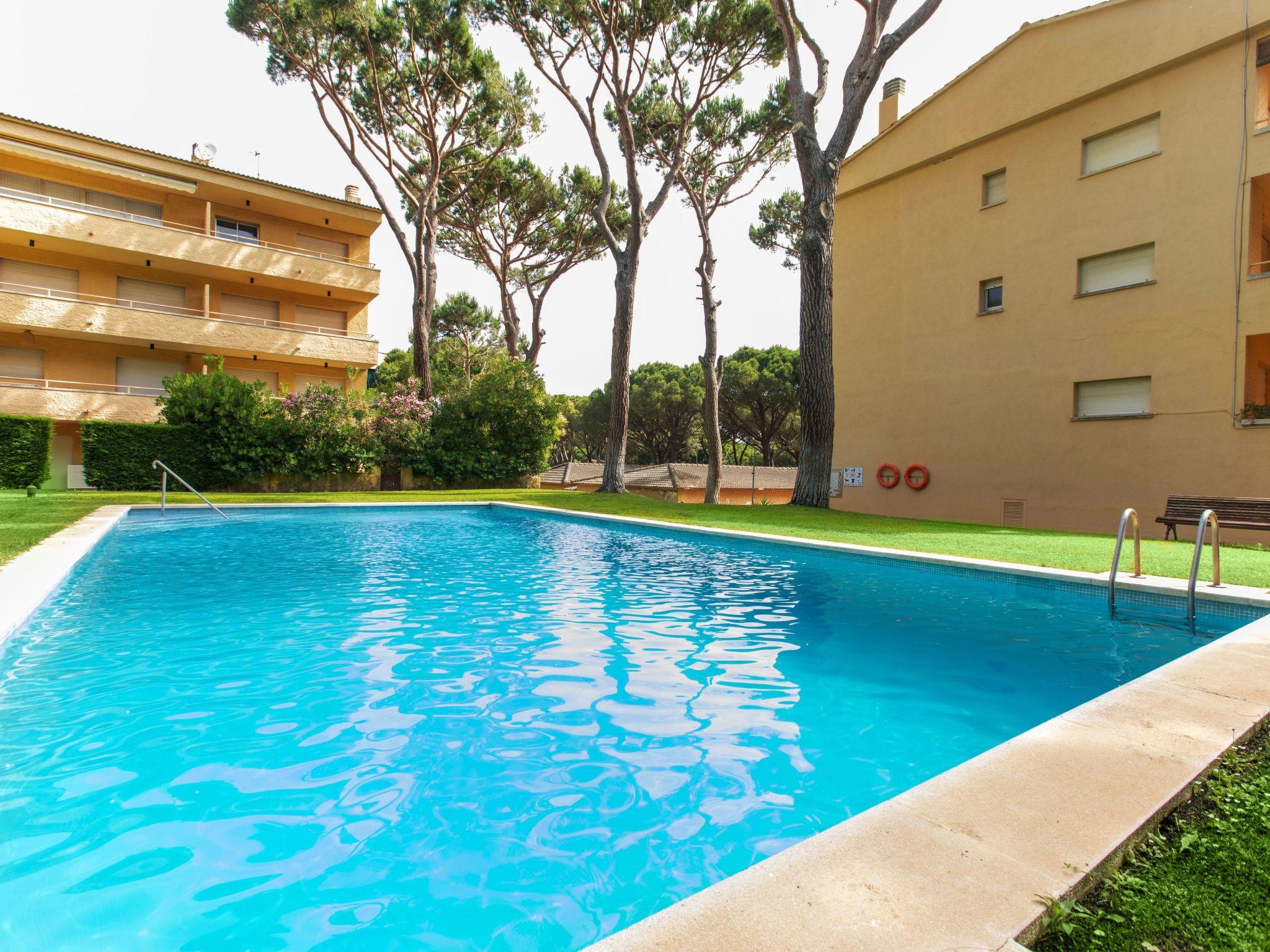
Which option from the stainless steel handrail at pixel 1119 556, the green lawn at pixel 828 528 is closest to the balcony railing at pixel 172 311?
the green lawn at pixel 828 528

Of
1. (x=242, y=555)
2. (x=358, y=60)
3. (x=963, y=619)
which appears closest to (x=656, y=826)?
(x=963, y=619)

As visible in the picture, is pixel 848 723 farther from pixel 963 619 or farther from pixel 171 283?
pixel 171 283

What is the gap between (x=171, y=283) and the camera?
22.5 metres

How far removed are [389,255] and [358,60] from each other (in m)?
6.51

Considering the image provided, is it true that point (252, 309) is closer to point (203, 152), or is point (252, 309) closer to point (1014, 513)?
point (203, 152)

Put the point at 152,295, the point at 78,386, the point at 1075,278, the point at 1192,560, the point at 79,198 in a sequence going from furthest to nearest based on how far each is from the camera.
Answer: the point at 152,295 < the point at 79,198 < the point at 78,386 < the point at 1075,278 < the point at 1192,560

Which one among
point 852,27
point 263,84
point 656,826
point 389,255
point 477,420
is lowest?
point 656,826

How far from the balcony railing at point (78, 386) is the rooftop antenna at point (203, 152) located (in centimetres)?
838

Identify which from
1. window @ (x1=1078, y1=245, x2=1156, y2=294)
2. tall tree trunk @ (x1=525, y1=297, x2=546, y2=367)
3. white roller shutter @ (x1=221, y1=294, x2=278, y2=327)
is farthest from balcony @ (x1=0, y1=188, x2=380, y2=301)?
window @ (x1=1078, y1=245, x2=1156, y2=294)

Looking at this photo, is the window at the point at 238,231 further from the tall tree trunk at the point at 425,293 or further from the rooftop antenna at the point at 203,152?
the tall tree trunk at the point at 425,293

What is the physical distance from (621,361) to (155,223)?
15.9 meters

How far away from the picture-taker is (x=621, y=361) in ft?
63.7

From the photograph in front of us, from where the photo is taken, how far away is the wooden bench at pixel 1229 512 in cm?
716

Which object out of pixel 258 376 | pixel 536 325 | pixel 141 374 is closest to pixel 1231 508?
pixel 536 325
